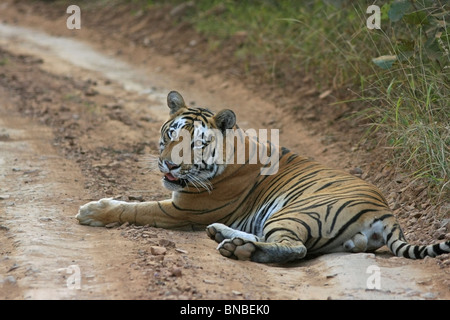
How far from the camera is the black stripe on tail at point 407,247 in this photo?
458 cm

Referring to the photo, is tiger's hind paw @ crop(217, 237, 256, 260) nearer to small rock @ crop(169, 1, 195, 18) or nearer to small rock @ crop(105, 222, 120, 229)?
small rock @ crop(105, 222, 120, 229)

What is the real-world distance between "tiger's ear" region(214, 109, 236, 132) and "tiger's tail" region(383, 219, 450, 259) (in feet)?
4.67

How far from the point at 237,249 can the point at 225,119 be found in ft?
3.97

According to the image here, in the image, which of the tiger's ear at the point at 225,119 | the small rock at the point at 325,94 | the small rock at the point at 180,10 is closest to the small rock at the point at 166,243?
the tiger's ear at the point at 225,119

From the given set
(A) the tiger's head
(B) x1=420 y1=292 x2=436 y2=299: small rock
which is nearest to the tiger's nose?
(A) the tiger's head

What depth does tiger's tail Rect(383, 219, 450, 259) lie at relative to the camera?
181 inches

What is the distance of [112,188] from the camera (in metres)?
6.42

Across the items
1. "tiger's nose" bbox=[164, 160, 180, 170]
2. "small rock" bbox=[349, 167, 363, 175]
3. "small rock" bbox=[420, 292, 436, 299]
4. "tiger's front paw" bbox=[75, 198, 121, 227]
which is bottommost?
"small rock" bbox=[420, 292, 436, 299]

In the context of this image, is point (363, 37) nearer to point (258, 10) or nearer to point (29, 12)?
point (258, 10)

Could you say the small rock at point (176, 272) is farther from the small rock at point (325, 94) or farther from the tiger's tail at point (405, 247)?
the small rock at point (325, 94)

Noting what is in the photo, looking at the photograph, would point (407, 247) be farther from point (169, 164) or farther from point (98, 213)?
point (98, 213)

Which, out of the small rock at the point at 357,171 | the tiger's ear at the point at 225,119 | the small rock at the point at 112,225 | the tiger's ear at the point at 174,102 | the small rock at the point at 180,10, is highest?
the small rock at the point at 180,10

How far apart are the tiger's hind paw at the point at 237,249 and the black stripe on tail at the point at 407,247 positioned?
2.93ft

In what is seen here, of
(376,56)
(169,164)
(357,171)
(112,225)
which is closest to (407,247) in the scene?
(169,164)
